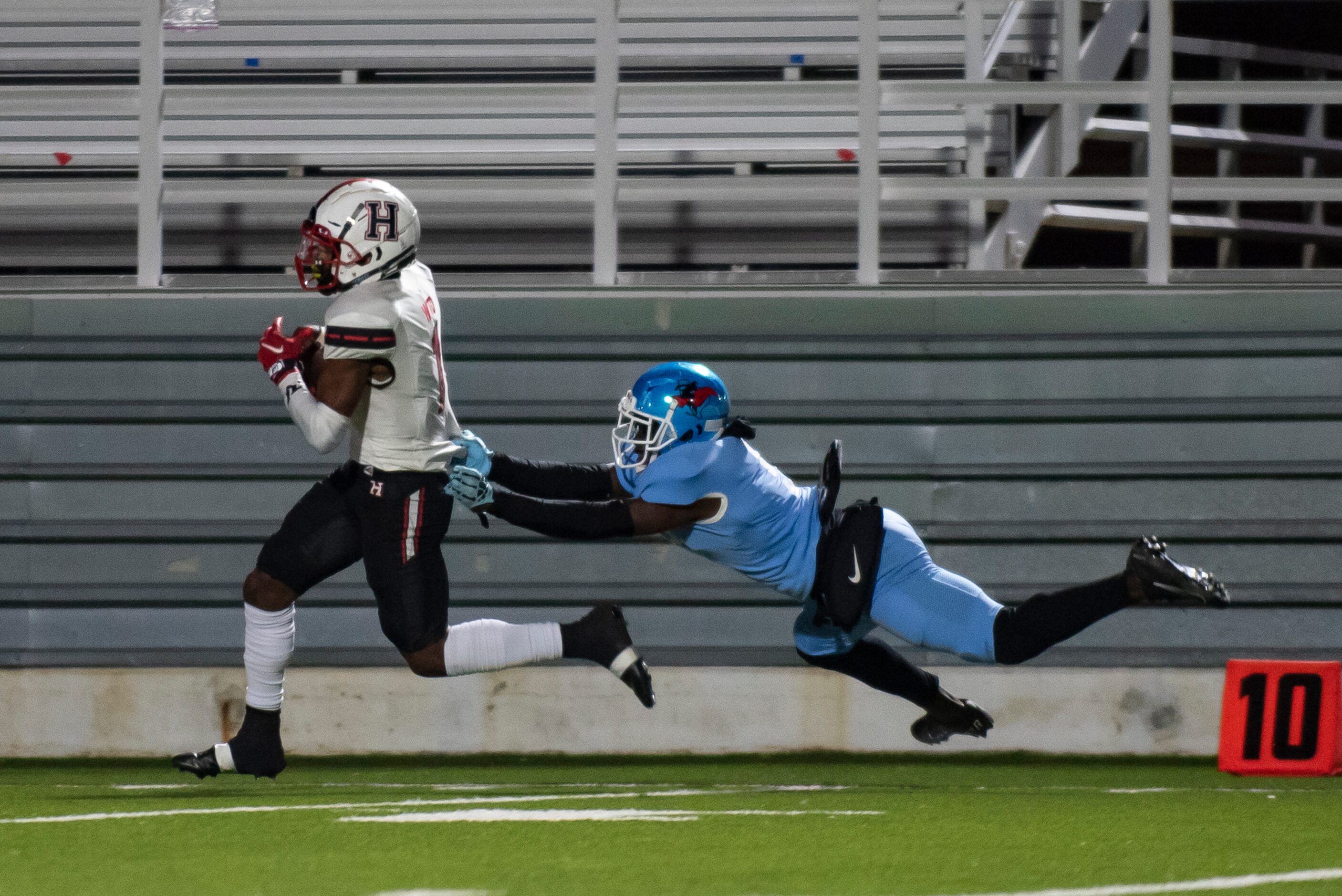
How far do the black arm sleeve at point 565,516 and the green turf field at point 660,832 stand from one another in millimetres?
854

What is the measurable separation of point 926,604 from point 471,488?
147 centimetres

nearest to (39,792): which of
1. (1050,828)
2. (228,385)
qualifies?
(228,385)

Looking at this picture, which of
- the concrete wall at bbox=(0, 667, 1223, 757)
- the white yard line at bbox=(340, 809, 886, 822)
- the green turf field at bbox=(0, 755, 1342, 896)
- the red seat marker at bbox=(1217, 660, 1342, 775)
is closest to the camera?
the green turf field at bbox=(0, 755, 1342, 896)

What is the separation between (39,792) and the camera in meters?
5.98

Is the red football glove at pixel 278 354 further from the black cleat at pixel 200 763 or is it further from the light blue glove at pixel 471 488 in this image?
the black cleat at pixel 200 763

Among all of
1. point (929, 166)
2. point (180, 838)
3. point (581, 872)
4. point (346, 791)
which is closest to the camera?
→ point (581, 872)

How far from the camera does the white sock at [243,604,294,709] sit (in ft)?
18.1

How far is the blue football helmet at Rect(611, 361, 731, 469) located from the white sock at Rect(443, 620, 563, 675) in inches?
24.9

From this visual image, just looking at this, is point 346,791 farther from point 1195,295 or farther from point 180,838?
point 1195,295

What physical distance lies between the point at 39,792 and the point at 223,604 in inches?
60.1

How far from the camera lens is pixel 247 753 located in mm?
5566

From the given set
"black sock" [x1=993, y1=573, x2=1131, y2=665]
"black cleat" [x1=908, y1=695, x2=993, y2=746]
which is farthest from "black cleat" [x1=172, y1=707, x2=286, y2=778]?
"black sock" [x1=993, y1=573, x2=1131, y2=665]

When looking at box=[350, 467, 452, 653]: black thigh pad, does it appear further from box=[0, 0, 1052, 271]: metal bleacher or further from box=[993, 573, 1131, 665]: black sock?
box=[0, 0, 1052, 271]: metal bleacher


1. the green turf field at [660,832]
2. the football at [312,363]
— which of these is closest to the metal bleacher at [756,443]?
the green turf field at [660,832]
